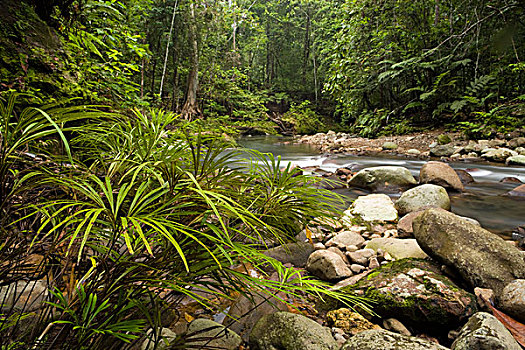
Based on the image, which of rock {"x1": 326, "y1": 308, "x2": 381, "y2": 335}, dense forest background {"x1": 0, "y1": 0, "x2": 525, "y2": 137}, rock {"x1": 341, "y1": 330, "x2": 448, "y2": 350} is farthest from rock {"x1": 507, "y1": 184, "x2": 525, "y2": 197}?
rock {"x1": 341, "y1": 330, "x2": 448, "y2": 350}

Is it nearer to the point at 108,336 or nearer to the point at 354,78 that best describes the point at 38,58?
the point at 108,336

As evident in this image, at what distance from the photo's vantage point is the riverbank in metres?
6.99

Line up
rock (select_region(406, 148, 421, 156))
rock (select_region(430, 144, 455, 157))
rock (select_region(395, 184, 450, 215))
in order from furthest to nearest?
rock (select_region(406, 148, 421, 156)), rock (select_region(430, 144, 455, 157)), rock (select_region(395, 184, 450, 215))

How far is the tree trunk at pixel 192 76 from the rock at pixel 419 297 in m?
11.0

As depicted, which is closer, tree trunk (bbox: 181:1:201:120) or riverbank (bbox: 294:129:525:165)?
riverbank (bbox: 294:129:525:165)

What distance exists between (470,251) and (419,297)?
21.6 inches

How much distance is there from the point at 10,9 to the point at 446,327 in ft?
13.1

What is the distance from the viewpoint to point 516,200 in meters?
4.13

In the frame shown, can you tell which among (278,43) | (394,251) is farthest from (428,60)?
(278,43)

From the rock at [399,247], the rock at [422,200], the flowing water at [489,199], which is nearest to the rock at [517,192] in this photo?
the flowing water at [489,199]

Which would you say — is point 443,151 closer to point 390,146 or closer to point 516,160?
point 516,160

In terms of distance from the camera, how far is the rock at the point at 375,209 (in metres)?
3.17

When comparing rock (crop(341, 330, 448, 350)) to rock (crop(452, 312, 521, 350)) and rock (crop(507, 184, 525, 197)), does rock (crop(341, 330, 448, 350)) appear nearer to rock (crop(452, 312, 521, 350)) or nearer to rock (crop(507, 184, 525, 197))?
rock (crop(452, 312, 521, 350))

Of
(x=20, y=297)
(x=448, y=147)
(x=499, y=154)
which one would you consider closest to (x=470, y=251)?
(x=20, y=297)
